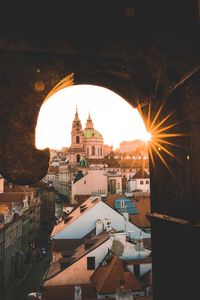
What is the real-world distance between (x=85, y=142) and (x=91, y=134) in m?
3.48

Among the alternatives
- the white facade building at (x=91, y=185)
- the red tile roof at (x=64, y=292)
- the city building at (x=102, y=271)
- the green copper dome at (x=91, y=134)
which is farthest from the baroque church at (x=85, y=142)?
the red tile roof at (x=64, y=292)

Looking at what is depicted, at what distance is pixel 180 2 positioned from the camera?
2.29m

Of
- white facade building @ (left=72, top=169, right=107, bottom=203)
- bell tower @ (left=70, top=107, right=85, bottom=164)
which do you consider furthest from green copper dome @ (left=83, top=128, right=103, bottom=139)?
white facade building @ (left=72, top=169, right=107, bottom=203)

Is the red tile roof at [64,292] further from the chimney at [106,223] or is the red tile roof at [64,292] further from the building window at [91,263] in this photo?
the chimney at [106,223]

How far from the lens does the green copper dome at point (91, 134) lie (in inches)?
4126

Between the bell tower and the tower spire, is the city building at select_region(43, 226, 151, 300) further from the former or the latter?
the tower spire

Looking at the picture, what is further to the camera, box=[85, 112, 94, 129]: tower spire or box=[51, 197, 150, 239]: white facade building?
box=[85, 112, 94, 129]: tower spire

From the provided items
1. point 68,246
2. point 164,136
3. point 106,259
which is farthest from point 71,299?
point 164,136

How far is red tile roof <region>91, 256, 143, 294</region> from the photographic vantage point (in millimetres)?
15148

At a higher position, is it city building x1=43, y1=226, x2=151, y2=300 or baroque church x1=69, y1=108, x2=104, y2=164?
baroque church x1=69, y1=108, x2=104, y2=164

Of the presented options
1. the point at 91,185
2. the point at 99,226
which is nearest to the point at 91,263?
the point at 99,226

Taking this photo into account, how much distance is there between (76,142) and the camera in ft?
321

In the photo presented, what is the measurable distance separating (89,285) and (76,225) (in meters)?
8.26

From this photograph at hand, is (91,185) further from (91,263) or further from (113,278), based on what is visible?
(113,278)
